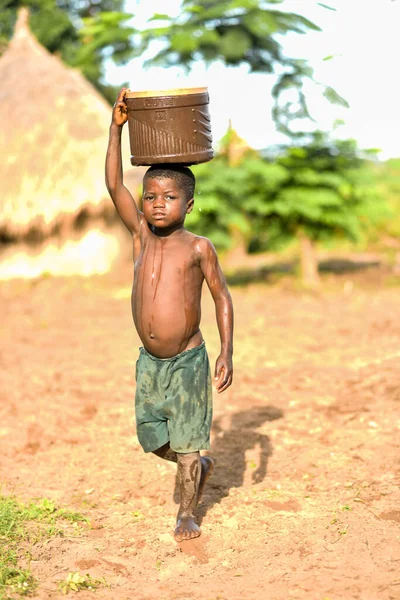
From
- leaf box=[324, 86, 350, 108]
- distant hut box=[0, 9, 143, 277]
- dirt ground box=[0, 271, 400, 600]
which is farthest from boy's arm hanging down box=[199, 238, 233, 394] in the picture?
distant hut box=[0, 9, 143, 277]

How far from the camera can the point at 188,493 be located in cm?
339

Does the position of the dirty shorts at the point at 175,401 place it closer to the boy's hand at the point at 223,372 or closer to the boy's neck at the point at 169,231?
the boy's hand at the point at 223,372

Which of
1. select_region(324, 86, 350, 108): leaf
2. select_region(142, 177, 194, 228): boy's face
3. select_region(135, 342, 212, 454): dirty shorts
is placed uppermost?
select_region(324, 86, 350, 108): leaf

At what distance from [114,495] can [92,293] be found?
6.96 meters

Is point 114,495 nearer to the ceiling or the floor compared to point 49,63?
nearer to the floor

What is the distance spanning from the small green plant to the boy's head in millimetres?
1396

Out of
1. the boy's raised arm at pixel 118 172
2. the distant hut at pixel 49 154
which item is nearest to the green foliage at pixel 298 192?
the distant hut at pixel 49 154

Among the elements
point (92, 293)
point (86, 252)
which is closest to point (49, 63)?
point (86, 252)

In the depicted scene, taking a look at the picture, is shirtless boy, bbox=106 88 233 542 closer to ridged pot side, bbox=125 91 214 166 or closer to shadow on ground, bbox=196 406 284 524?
ridged pot side, bbox=125 91 214 166

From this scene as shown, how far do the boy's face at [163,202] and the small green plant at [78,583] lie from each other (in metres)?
1.39

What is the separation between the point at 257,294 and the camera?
10.6m

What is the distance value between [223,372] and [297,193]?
741 centimetres

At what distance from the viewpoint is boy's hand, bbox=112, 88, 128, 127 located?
3.25 meters

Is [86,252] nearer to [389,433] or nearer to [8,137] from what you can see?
[8,137]
